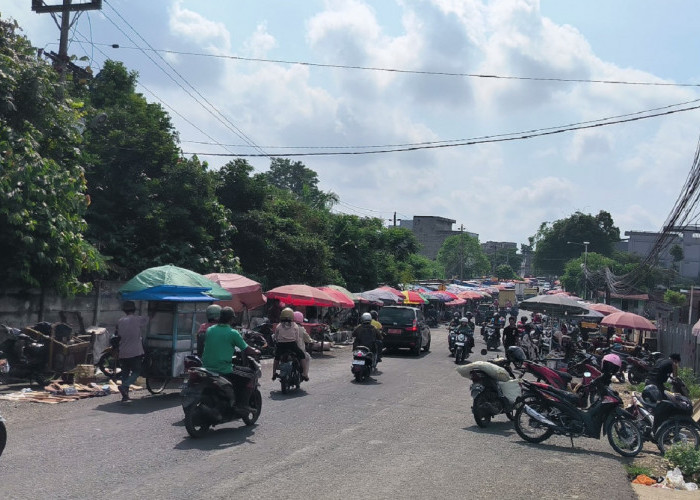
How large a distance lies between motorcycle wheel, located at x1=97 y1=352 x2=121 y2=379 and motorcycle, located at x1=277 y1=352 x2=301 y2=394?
3531 mm

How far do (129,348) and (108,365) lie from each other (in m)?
3.51

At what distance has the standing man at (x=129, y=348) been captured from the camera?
39.1 ft

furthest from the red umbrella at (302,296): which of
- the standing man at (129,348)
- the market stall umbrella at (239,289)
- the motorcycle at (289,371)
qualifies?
the standing man at (129,348)

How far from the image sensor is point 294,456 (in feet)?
27.2

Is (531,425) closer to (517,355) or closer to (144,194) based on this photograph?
(517,355)

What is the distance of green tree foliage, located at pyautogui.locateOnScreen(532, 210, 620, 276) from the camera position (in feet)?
348

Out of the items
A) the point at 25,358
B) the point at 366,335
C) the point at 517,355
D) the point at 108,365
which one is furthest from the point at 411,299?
Answer: the point at 517,355

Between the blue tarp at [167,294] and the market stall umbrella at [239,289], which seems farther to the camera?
the market stall umbrella at [239,289]

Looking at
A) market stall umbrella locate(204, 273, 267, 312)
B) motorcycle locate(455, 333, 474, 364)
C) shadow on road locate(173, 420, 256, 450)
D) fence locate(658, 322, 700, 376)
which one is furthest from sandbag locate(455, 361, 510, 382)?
motorcycle locate(455, 333, 474, 364)

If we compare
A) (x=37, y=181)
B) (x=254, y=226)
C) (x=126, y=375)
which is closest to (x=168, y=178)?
(x=254, y=226)

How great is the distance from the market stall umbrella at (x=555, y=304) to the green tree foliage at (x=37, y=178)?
1650cm

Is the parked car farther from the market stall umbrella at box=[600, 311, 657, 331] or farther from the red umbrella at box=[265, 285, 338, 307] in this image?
the market stall umbrella at box=[600, 311, 657, 331]

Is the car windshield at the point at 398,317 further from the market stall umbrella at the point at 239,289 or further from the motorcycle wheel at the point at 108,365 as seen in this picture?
the motorcycle wheel at the point at 108,365

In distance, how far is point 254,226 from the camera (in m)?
28.5
